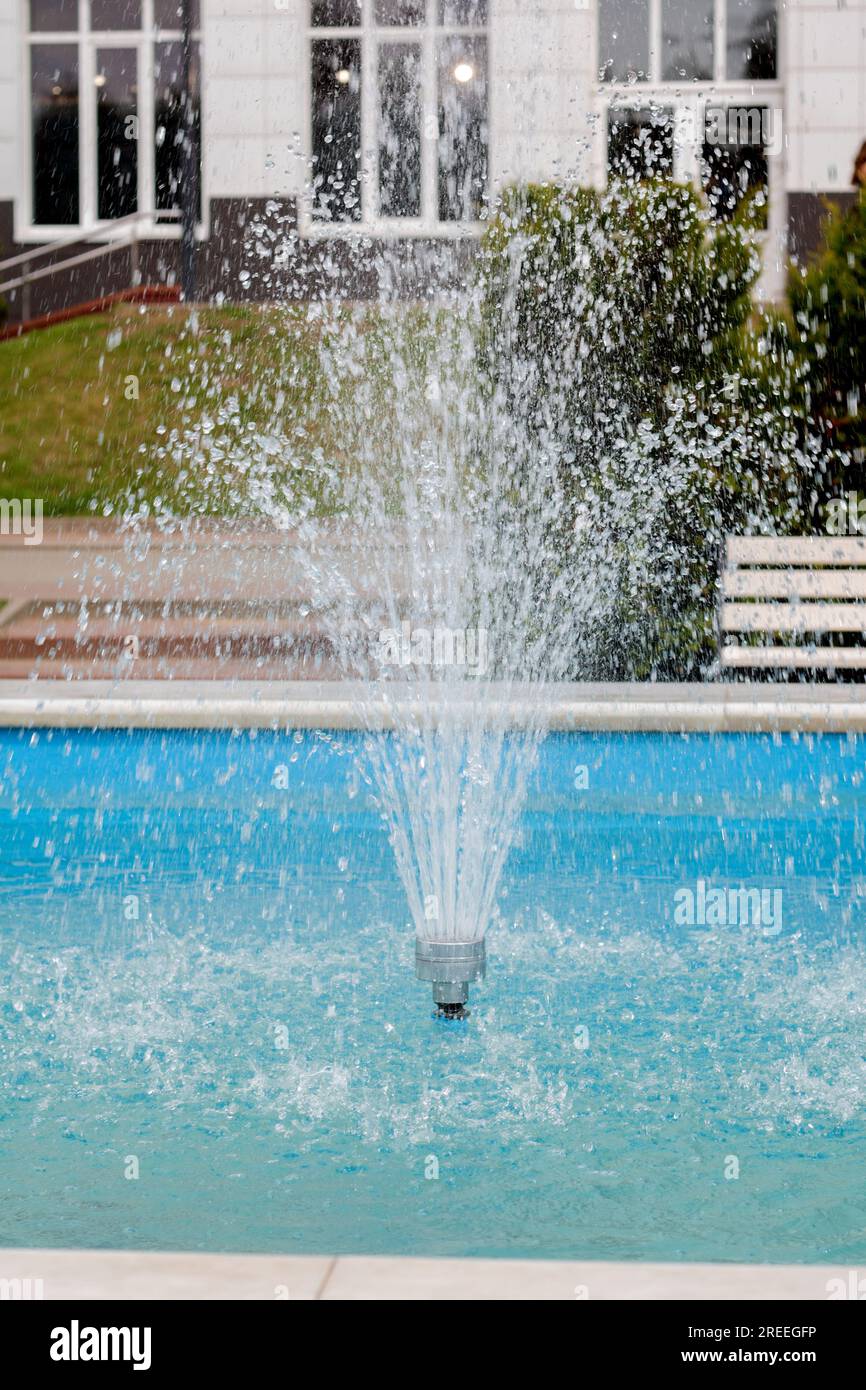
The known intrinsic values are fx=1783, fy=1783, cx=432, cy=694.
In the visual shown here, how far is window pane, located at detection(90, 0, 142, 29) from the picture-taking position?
20219 millimetres

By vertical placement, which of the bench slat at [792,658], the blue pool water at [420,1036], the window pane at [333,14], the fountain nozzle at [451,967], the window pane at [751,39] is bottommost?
the blue pool water at [420,1036]

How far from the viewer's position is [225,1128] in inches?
176

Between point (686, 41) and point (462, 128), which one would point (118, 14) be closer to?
point (462, 128)

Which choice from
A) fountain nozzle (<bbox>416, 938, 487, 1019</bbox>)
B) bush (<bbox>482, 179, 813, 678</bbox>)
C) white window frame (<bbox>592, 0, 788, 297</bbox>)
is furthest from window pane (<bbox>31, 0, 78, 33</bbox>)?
fountain nozzle (<bbox>416, 938, 487, 1019</bbox>)

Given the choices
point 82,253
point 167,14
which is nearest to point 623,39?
point 167,14

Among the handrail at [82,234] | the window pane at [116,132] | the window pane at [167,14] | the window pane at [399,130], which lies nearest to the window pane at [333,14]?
the window pane at [399,130]

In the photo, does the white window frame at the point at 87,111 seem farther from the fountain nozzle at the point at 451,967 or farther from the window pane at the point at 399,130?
the fountain nozzle at the point at 451,967

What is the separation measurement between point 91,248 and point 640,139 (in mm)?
6197

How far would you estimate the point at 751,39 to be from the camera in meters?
19.2

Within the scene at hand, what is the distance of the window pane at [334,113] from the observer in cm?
1953

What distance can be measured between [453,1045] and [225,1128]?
2.70ft

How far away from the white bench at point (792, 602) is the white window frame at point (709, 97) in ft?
27.8
